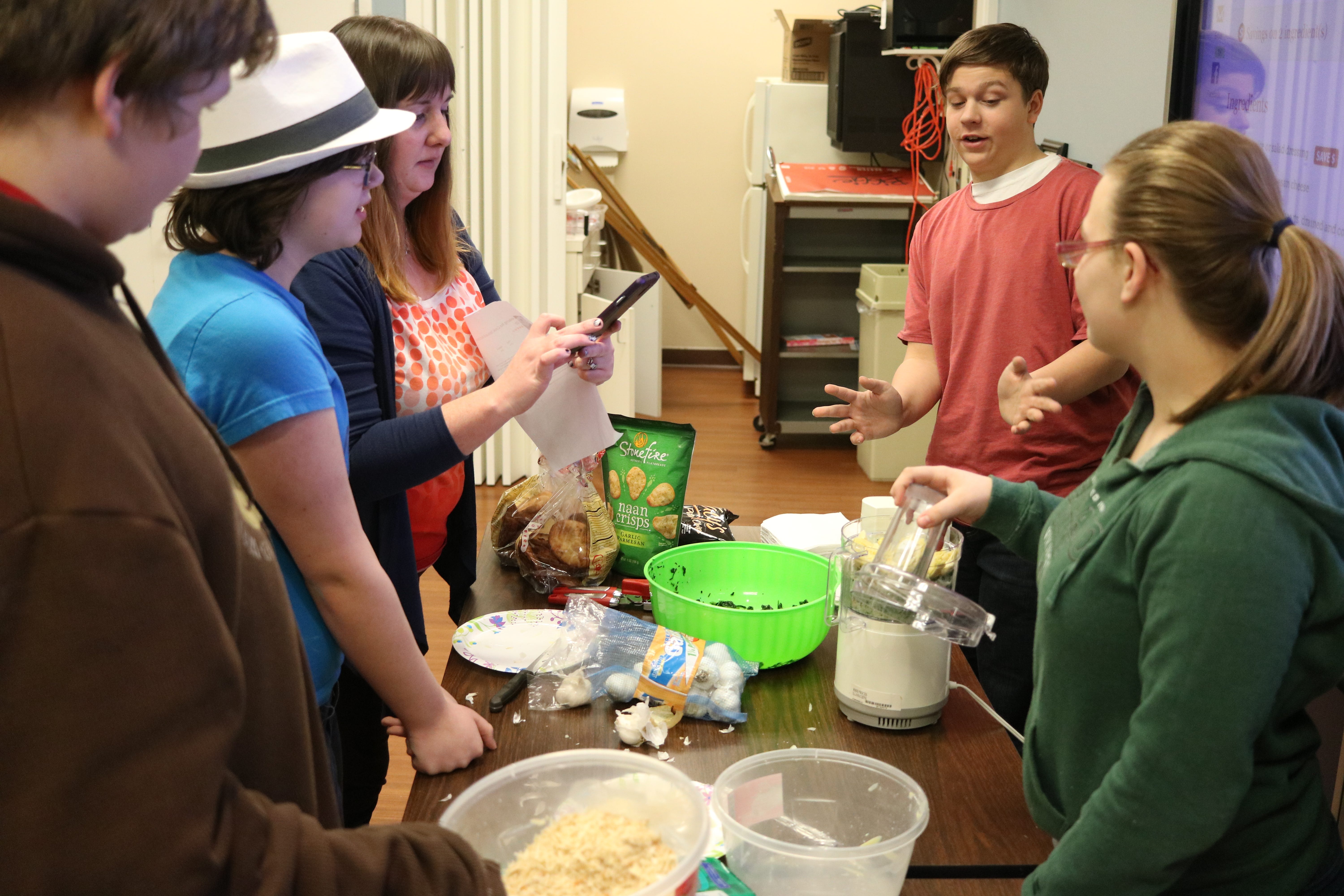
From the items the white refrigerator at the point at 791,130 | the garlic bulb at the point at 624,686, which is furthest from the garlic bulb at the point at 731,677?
the white refrigerator at the point at 791,130

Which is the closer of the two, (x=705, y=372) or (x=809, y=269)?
(x=809, y=269)

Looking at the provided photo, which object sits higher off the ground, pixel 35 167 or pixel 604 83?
pixel 604 83

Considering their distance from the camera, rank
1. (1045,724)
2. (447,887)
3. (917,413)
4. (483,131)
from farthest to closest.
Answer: (483,131), (917,413), (1045,724), (447,887)

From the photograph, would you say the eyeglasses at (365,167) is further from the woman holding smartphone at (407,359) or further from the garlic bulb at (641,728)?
the garlic bulb at (641,728)

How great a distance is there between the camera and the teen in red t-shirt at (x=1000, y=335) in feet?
6.18

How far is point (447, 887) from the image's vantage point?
718 millimetres

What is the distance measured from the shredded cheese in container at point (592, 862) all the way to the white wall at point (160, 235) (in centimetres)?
311

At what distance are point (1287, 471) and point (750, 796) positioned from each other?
59cm

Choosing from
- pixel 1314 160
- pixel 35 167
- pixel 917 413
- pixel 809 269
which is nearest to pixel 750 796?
pixel 35 167

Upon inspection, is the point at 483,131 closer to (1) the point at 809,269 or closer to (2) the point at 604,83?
(1) the point at 809,269

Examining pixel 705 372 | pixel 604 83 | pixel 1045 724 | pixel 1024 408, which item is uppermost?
pixel 604 83

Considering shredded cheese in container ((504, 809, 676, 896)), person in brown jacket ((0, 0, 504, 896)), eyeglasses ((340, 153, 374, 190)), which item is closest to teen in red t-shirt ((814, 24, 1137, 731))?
eyeglasses ((340, 153, 374, 190))

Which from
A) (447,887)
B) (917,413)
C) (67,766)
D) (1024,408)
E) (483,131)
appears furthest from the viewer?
(483,131)

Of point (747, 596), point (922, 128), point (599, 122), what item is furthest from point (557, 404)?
point (599, 122)
